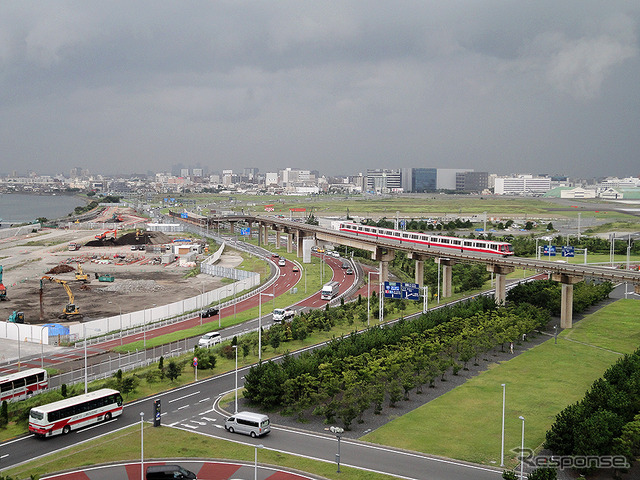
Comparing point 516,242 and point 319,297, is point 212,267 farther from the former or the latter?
point 516,242

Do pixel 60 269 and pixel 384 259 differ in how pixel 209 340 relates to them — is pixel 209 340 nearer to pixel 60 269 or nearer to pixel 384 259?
pixel 384 259

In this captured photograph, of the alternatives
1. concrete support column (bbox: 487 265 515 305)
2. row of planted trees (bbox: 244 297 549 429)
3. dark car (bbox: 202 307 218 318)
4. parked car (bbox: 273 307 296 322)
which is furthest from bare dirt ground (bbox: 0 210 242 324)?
concrete support column (bbox: 487 265 515 305)

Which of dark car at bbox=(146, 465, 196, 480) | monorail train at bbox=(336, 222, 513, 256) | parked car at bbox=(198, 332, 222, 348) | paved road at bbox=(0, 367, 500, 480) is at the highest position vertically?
monorail train at bbox=(336, 222, 513, 256)

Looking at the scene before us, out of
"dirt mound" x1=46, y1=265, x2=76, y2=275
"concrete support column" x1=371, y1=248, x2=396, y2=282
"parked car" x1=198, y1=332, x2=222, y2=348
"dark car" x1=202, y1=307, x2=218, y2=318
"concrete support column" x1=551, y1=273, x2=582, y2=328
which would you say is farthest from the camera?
"dirt mound" x1=46, y1=265, x2=76, y2=275

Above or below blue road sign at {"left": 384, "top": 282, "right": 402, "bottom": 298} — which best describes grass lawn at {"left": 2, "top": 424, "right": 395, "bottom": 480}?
below

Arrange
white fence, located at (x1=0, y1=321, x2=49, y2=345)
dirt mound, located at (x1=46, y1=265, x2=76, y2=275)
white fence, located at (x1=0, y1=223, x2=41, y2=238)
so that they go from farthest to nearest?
1. white fence, located at (x1=0, y1=223, x2=41, y2=238)
2. dirt mound, located at (x1=46, y1=265, x2=76, y2=275)
3. white fence, located at (x1=0, y1=321, x2=49, y2=345)

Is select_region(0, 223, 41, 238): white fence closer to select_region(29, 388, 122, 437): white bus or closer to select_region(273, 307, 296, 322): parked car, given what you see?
select_region(273, 307, 296, 322): parked car
